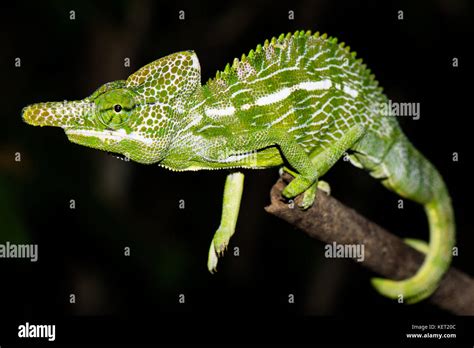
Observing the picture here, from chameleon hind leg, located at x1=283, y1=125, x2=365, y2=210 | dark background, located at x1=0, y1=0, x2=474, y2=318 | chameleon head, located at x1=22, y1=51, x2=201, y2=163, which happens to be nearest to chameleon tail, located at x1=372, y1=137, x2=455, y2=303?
chameleon hind leg, located at x1=283, y1=125, x2=365, y2=210

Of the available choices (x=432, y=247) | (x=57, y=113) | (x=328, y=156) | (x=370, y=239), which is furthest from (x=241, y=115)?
(x=432, y=247)

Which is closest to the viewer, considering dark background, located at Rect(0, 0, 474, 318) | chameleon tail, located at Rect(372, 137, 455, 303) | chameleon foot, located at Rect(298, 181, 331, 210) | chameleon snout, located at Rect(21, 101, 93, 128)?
chameleon snout, located at Rect(21, 101, 93, 128)

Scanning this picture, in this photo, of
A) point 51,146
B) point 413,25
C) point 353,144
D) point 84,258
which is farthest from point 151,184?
point 353,144

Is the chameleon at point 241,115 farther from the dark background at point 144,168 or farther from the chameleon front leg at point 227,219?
the dark background at point 144,168

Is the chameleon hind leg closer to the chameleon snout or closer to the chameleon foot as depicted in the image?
the chameleon foot

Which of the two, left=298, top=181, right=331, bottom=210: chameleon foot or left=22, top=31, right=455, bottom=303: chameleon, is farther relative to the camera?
left=298, top=181, right=331, bottom=210: chameleon foot

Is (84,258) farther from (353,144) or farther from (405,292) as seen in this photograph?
(353,144)

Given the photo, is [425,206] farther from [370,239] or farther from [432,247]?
[370,239]

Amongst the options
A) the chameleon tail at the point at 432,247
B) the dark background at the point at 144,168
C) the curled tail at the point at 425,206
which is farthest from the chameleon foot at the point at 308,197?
the dark background at the point at 144,168
